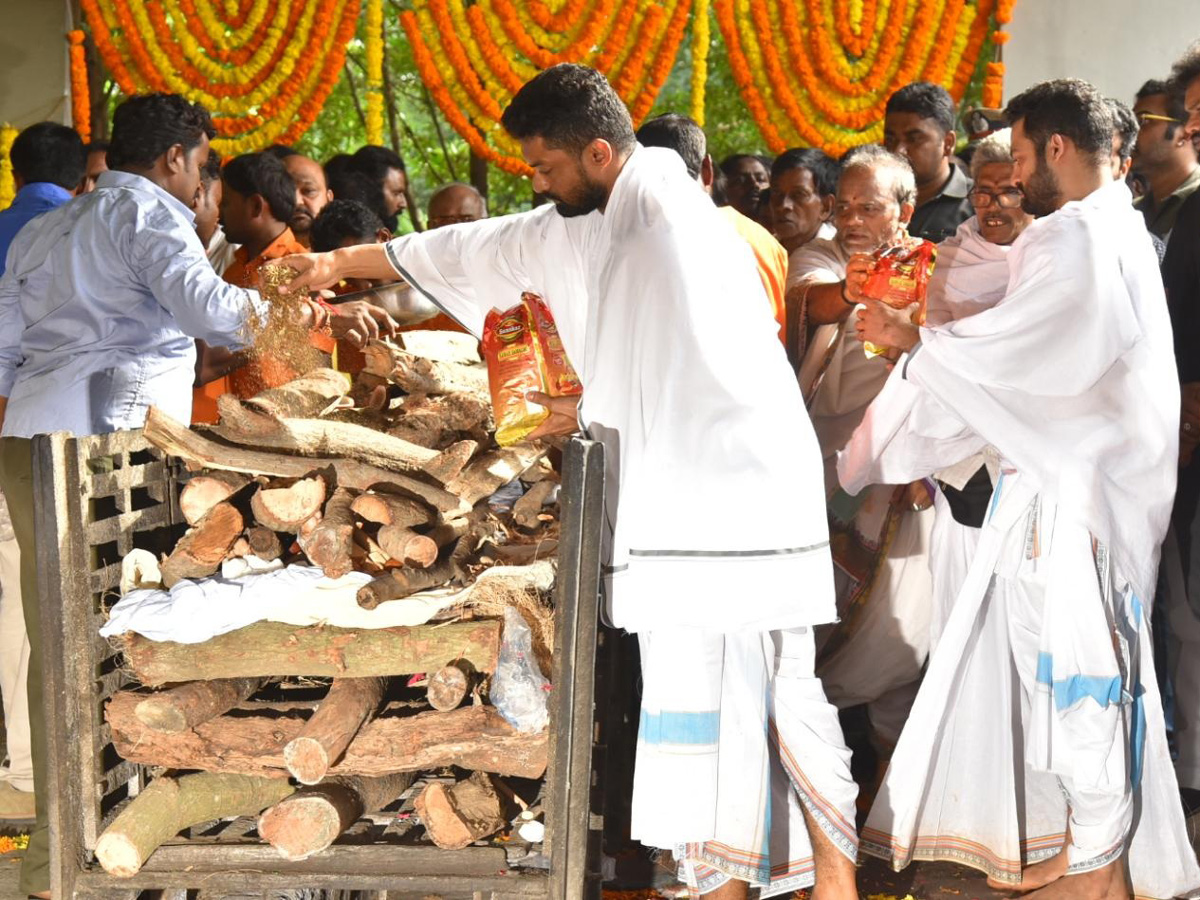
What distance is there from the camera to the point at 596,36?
291 inches

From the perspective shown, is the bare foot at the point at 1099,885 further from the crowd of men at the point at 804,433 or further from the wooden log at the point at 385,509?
the wooden log at the point at 385,509

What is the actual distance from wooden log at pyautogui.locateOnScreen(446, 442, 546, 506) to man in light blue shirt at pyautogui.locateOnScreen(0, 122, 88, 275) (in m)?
2.18

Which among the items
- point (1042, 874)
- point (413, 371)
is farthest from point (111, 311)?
point (1042, 874)

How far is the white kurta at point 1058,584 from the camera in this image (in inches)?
118

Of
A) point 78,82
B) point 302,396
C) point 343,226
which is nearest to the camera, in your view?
point 302,396

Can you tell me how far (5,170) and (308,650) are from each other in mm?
5797

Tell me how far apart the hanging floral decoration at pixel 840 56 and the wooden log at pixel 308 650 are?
211 inches

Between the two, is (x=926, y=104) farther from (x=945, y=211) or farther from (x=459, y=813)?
(x=459, y=813)

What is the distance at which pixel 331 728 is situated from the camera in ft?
8.64

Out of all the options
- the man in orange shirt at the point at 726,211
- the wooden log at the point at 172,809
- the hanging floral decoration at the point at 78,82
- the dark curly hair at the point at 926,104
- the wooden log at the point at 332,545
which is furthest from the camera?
the hanging floral decoration at the point at 78,82

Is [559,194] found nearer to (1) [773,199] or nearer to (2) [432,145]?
(1) [773,199]

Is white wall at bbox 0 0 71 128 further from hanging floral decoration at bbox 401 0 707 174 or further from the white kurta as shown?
the white kurta

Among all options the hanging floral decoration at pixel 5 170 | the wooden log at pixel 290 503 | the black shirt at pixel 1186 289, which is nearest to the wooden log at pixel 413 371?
the wooden log at pixel 290 503

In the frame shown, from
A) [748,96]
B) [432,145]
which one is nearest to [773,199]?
[748,96]
